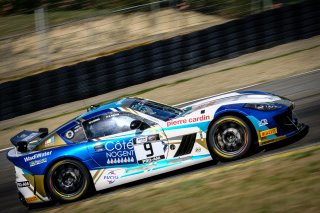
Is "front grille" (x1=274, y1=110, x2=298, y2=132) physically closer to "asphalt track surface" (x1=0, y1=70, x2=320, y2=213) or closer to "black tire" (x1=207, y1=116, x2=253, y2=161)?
"asphalt track surface" (x1=0, y1=70, x2=320, y2=213)

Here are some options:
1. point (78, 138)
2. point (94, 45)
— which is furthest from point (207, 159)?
point (94, 45)

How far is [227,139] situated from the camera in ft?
26.2

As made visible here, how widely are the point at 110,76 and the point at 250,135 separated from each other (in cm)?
791

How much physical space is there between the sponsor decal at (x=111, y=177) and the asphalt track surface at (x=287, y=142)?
269 mm

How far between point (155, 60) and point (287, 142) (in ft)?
23.9

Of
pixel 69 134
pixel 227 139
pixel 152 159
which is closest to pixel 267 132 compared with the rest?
pixel 227 139

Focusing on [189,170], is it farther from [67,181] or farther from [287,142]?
[67,181]

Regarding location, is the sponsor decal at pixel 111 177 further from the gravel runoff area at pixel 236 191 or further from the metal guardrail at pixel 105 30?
the metal guardrail at pixel 105 30

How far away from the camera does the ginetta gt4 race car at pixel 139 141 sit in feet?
26.1

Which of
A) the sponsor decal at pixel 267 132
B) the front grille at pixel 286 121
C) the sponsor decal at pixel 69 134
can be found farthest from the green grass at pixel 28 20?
the sponsor decal at pixel 267 132

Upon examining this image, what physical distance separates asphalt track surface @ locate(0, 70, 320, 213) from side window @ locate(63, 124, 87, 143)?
0.97 metres

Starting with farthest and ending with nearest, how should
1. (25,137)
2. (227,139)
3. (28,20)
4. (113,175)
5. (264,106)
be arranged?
(28,20), (25,137), (113,175), (264,106), (227,139)

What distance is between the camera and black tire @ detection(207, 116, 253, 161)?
7934mm

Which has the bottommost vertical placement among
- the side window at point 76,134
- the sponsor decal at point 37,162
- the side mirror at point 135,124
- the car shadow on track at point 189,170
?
the car shadow on track at point 189,170
